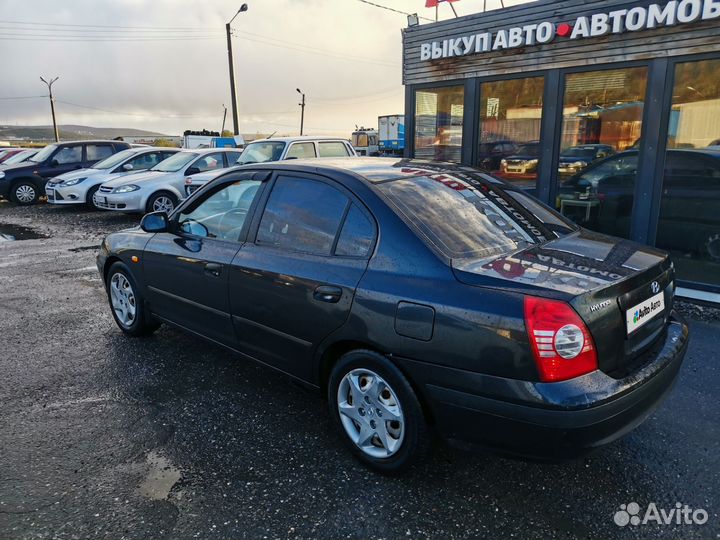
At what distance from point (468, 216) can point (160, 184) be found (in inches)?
404

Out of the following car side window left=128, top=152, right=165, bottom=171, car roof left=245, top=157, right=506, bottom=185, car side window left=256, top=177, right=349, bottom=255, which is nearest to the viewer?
car side window left=256, top=177, right=349, bottom=255

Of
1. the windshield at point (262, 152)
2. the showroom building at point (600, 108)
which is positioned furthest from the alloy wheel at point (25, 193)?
the showroom building at point (600, 108)

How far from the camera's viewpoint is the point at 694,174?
6148mm

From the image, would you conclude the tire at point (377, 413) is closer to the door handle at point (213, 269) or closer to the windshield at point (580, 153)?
the door handle at point (213, 269)

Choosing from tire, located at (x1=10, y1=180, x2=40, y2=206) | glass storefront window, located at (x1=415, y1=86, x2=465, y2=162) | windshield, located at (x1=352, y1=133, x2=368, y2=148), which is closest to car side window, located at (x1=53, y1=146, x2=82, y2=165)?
tire, located at (x1=10, y1=180, x2=40, y2=206)

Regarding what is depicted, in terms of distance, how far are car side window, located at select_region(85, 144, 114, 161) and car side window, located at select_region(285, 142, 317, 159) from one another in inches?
303

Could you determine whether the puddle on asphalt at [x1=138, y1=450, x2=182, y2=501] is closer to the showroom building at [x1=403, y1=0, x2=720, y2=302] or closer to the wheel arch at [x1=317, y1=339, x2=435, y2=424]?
the wheel arch at [x1=317, y1=339, x2=435, y2=424]

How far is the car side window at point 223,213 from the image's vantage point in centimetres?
354

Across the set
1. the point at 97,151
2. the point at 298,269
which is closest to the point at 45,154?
the point at 97,151

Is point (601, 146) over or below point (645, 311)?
over

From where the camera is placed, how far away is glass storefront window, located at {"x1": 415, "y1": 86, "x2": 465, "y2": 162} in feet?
27.6

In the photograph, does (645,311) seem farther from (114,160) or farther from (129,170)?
(114,160)

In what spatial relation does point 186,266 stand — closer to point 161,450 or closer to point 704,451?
point 161,450

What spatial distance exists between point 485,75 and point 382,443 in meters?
6.67
